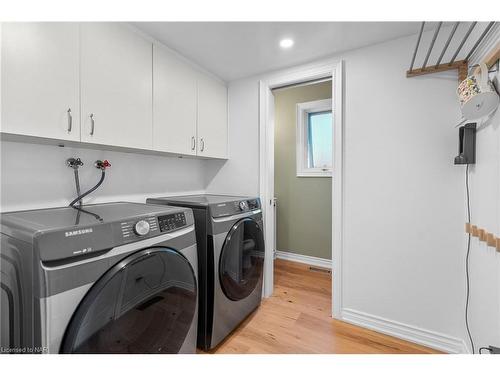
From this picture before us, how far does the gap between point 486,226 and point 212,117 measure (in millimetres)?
1924

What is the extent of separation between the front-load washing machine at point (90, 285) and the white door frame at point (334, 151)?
1.14 m

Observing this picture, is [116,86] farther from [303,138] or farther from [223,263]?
[303,138]

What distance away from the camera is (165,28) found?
143cm

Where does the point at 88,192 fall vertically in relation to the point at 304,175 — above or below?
below

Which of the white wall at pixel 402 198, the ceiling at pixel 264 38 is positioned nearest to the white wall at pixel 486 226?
the white wall at pixel 402 198

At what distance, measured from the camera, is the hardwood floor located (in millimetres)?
1477

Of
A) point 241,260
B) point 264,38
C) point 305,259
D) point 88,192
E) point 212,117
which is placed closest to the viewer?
point 88,192

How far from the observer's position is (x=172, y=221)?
1.13 m

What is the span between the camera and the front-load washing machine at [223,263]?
140 cm

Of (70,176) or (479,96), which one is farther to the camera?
(70,176)

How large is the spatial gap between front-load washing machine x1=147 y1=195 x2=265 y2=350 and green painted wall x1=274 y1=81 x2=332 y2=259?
52.8 inches

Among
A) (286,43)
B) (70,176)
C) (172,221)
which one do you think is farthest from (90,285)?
(286,43)

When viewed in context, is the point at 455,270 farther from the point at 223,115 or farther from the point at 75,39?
the point at 75,39
